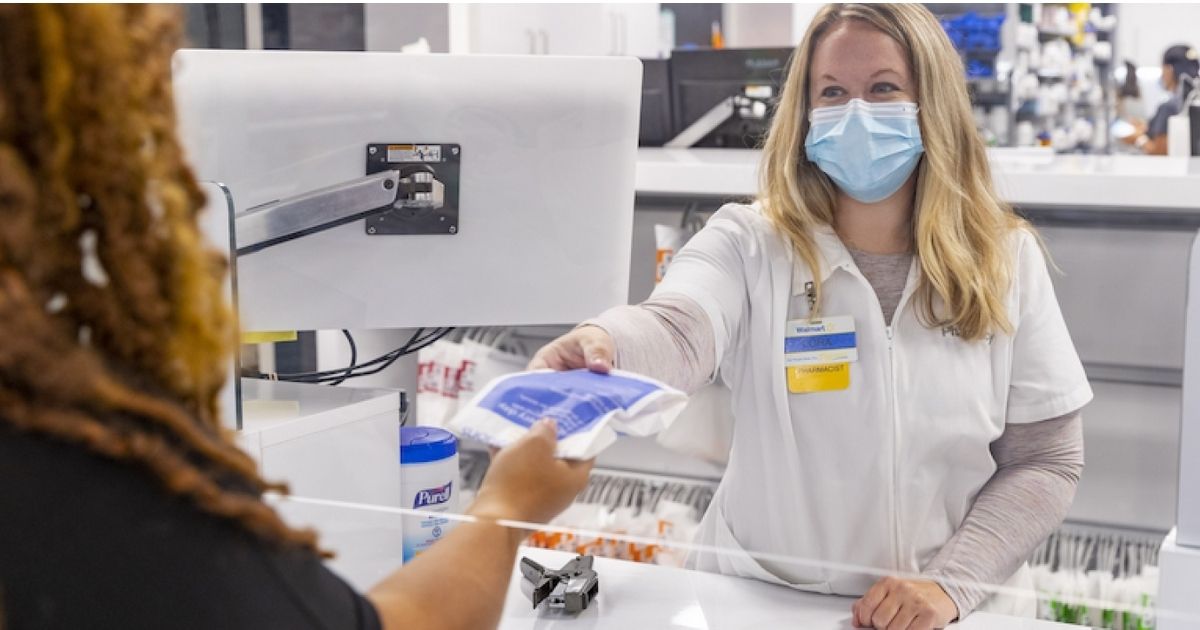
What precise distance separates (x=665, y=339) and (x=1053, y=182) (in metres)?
0.93

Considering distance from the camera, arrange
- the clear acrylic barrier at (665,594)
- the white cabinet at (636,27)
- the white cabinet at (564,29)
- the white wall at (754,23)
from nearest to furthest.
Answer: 1. the clear acrylic barrier at (665,594)
2. the white cabinet at (564,29)
3. the white cabinet at (636,27)
4. the white wall at (754,23)

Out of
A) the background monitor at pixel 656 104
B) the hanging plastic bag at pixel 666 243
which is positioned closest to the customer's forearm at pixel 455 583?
the hanging plastic bag at pixel 666 243

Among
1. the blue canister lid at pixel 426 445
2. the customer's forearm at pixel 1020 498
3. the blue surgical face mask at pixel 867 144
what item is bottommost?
the customer's forearm at pixel 1020 498

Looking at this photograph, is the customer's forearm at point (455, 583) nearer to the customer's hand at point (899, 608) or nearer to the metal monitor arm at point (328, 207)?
the customer's hand at point (899, 608)

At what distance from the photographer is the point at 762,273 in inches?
53.2

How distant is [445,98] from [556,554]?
0.57m

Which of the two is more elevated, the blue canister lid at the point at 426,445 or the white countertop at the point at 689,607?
the blue canister lid at the point at 426,445

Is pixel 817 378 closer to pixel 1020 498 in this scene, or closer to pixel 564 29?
pixel 1020 498

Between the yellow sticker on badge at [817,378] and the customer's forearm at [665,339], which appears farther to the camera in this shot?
the yellow sticker on badge at [817,378]

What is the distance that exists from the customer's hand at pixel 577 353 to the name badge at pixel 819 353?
331 millimetres

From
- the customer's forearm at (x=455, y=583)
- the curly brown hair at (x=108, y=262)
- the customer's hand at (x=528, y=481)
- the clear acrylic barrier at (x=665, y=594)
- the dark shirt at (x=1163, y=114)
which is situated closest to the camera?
the curly brown hair at (x=108, y=262)

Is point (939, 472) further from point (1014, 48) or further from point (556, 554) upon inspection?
point (1014, 48)

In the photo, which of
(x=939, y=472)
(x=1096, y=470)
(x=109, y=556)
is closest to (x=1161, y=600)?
(x=939, y=472)

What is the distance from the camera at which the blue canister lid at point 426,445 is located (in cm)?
124
